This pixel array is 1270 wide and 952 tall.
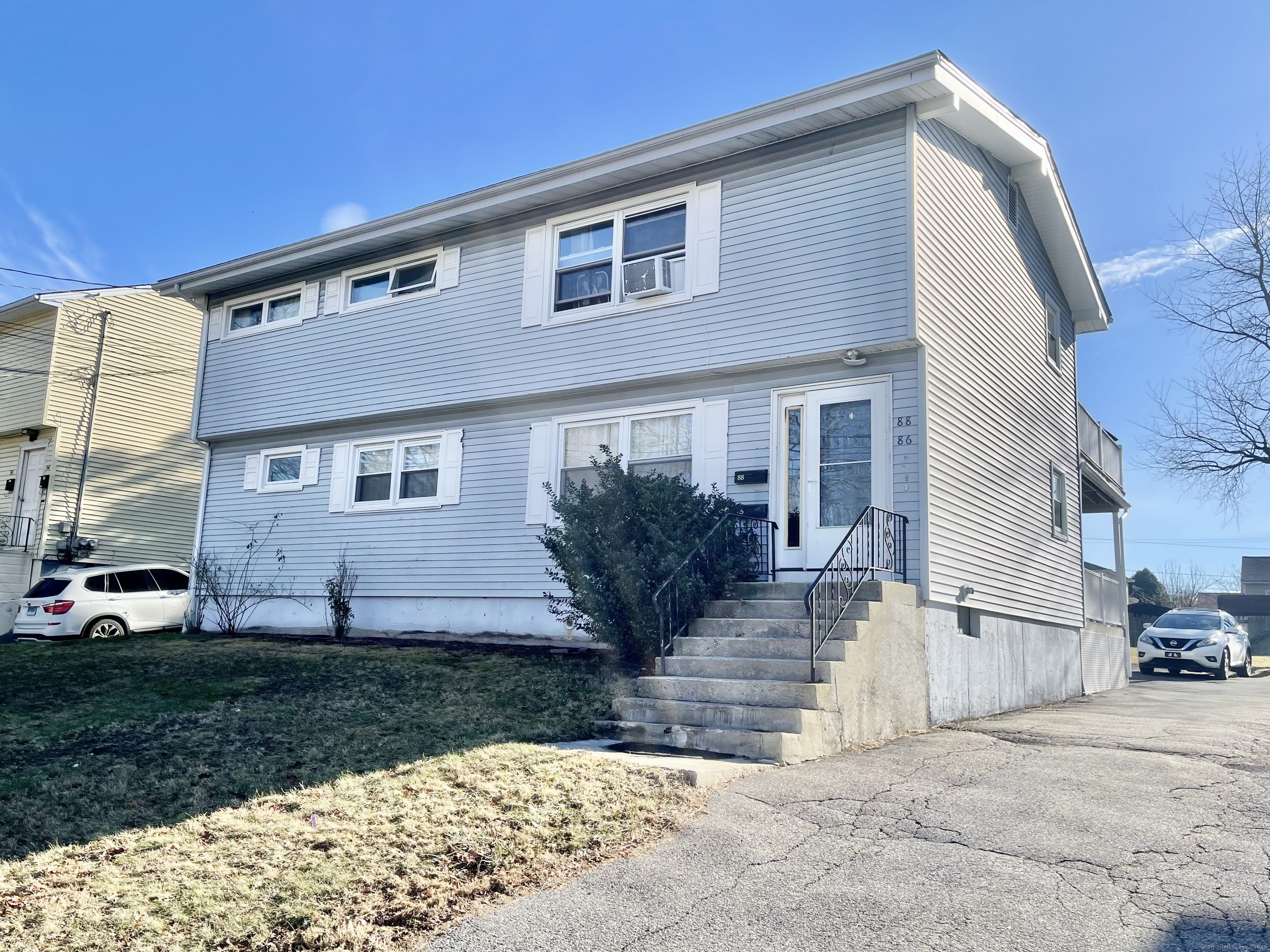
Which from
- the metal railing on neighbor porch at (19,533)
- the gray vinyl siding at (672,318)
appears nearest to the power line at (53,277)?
the metal railing on neighbor porch at (19,533)

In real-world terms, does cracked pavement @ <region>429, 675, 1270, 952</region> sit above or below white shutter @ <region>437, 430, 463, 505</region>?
below

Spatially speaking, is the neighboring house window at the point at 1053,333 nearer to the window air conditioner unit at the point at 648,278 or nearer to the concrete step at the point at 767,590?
the window air conditioner unit at the point at 648,278

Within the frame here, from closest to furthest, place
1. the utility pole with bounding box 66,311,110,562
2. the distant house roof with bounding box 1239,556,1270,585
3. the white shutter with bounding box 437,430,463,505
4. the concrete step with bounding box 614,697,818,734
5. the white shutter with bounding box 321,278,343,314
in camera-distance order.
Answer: the concrete step with bounding box 614,697,818,734
the white shutter with bounding box 437,430,463,505
the white shutter with bounding box 321,278,343,314
the utility pole with bounding box 66,311,110,562
the distant house roof with bounding box 1239,556,1270,585

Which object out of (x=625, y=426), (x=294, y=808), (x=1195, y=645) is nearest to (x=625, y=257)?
(x=625, y=426)

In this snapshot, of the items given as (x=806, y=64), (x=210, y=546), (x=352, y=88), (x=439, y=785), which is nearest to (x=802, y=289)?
(x=806, y=64)

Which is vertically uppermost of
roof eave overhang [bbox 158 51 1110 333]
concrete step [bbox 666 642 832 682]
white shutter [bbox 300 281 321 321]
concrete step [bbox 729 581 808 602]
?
roof eave overhang [bbox 158 51 1110 333]

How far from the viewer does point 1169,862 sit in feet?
15.7

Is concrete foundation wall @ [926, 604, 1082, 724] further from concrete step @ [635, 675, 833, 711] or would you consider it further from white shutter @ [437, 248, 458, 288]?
white shutter @ [437, 248, 458, 288]

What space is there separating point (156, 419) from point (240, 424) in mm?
9634

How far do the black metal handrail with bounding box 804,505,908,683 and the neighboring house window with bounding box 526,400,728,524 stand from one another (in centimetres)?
203

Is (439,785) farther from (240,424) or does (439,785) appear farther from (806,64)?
(240,424)

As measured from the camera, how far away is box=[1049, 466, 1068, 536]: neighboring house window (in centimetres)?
1500

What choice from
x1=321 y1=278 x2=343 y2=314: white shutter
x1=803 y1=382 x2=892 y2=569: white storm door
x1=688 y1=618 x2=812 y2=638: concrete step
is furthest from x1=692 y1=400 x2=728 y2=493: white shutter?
x1=321 y1=278 x2=343 y2=314: white shutter

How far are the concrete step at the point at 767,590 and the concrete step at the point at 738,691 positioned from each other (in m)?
1.69
